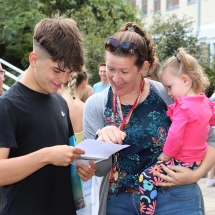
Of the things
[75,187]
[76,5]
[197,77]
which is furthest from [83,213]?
[76,5]

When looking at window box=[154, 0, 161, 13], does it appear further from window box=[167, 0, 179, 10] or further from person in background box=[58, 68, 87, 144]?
person in background box=[58, 68, 87, 144]

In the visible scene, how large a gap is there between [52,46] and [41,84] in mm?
229

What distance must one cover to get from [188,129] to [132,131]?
37 centimetres

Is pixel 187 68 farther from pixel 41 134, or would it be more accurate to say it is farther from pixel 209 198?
pixel 209 198

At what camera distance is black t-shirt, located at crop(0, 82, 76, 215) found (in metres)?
2.69

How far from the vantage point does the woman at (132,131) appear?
313 centimetres

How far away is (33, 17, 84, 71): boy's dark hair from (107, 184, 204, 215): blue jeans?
2.92ft

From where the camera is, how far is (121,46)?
3.17 metres

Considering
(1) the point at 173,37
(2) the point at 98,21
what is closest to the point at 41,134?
(2) the point at 98,21

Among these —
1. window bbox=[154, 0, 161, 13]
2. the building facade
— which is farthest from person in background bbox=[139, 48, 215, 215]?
window bbox=[154, 0, 161, 13]

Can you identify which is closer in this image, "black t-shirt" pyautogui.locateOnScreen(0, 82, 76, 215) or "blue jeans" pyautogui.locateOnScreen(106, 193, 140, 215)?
"black t-shirt" pyautogui.locateOnScreen(0, 82, 76, 215)

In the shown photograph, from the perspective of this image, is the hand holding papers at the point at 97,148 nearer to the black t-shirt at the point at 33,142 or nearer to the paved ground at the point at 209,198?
the black t-shirt at the point at 33,142

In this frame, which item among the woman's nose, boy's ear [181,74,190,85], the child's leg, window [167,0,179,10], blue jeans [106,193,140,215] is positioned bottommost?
window [167,0,179,10]

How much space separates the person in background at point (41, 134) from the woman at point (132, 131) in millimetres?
227
